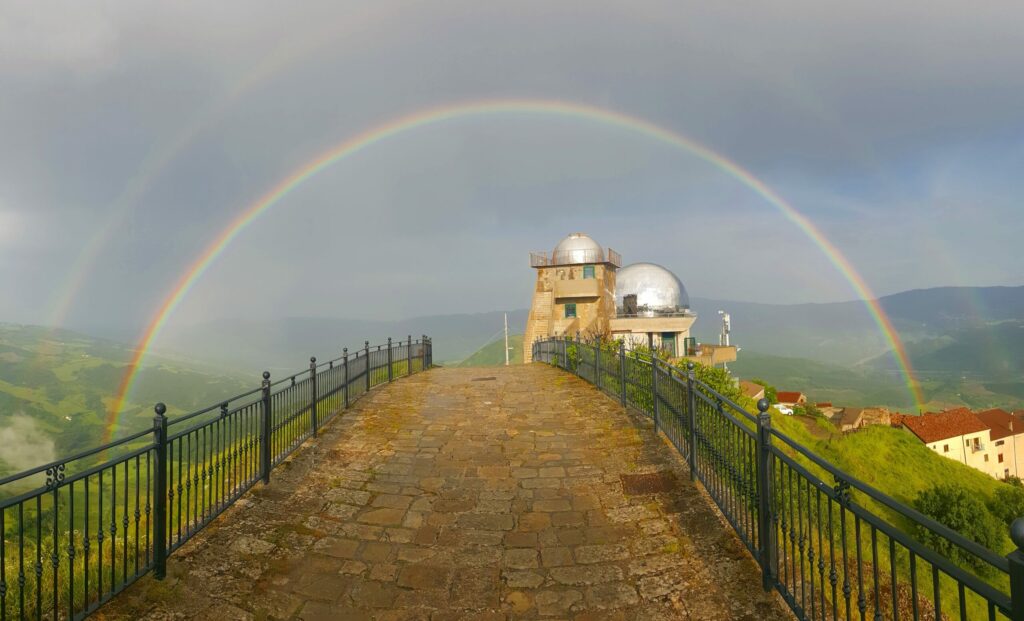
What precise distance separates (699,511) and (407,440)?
16.9ft

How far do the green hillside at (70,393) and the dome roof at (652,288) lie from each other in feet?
261

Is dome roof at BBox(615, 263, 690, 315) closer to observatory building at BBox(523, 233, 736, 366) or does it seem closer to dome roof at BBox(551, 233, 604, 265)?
observatory building at BBox(523, 233, 736, 366)

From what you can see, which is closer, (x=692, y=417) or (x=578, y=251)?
(x=692, y=417)

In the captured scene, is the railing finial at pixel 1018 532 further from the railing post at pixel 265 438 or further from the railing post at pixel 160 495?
the railing post at pixel 265 438

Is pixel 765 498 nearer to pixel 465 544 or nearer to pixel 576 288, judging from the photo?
pixel 465 544

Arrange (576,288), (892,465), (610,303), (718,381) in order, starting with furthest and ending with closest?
(610,303) → (576,288) → (892,465) → (718,381)

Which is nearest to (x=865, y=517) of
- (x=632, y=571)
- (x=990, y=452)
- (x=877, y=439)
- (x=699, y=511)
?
(x=632, y=571)

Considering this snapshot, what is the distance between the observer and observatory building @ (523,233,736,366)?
123ft

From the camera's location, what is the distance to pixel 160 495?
4.64m

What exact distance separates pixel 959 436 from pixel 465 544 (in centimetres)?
5736

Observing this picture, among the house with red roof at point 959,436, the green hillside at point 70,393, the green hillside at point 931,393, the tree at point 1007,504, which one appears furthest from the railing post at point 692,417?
the green hillside at point 931,393

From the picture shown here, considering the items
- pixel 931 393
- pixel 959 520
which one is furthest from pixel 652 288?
pixel 931 393

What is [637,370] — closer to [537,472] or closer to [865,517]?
[537,472]

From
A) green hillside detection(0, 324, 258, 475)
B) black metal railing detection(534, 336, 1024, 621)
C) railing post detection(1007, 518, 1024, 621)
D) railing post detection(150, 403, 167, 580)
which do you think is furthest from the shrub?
green hillside detection(0, 324, 258, 475)
